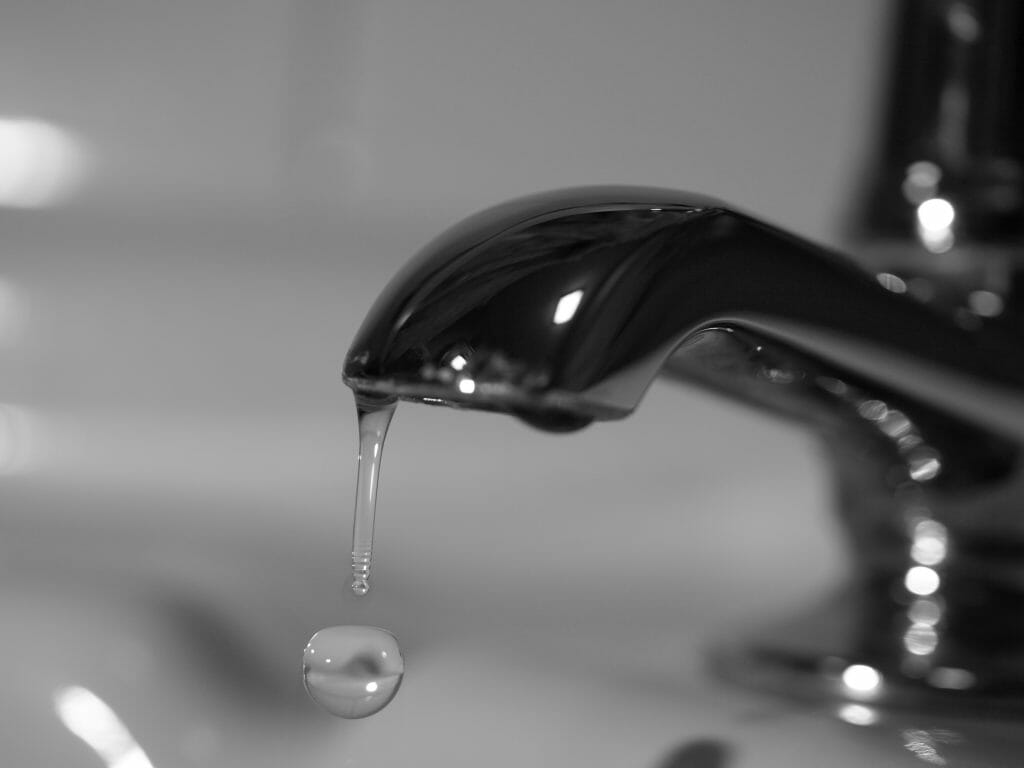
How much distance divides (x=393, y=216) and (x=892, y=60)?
22cm

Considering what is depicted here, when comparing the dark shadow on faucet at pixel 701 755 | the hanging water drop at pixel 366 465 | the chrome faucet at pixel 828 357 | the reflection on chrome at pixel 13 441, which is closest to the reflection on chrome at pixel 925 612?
the chrome faucet at pixel 828 357

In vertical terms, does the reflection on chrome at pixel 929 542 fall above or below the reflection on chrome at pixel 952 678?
above

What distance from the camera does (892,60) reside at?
393mm

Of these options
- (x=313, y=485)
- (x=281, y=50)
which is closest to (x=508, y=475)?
(x=313, y=485)

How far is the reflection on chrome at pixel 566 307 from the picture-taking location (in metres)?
0.21

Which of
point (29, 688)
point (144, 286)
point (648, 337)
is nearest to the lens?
point (648, 337)

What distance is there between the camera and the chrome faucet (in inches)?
8.2

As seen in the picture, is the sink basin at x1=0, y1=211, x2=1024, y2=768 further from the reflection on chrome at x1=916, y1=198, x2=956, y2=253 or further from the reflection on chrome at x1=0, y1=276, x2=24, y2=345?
the reflection on chrome at x1=916, y1=198, x2=956, y2=253

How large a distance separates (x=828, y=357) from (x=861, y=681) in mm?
117

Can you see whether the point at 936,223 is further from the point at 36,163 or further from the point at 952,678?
the point at 36,163

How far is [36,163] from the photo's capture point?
48cm

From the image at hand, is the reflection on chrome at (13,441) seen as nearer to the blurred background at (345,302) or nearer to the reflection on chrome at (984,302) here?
the blurred background at (345,302)

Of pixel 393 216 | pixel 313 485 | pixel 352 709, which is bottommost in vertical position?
pixel 352 709

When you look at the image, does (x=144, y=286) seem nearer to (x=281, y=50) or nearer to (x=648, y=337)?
(x=281, y=50)
